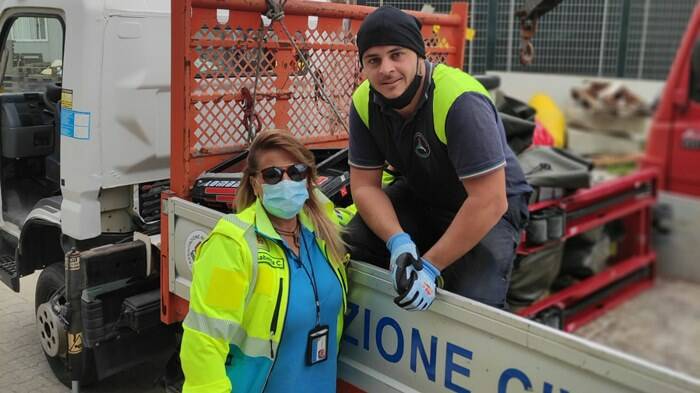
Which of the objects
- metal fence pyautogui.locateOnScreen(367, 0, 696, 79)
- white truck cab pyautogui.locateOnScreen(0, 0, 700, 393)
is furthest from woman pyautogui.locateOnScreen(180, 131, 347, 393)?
metal fence pyautogui.locateOnScreen(367, 0, 696, 79)

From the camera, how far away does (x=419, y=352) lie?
2180 millimetres

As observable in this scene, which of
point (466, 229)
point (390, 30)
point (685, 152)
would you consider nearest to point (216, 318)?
point (466, 229)

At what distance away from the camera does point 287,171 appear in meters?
2.31

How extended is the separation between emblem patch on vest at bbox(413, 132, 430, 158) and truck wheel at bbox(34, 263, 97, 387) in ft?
7.42

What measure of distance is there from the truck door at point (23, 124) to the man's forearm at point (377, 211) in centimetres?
223

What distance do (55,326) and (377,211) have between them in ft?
7.50

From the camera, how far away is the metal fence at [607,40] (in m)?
0.78

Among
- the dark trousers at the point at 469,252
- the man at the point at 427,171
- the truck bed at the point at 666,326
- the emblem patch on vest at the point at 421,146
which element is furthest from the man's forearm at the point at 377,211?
the truck bed at the point at 666,326

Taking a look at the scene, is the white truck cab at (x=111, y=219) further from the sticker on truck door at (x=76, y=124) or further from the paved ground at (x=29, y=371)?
the paved ground at (x=29, y=371)

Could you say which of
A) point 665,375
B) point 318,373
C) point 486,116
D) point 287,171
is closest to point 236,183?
point 287,171

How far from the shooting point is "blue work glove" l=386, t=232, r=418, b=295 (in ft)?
6.86

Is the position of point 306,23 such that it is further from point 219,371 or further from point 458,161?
point 219,371

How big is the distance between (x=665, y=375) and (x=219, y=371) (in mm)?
1251

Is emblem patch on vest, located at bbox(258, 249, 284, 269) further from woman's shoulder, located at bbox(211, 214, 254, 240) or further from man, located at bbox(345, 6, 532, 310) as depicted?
man, located at bbox(345, 6, 532, 310)
